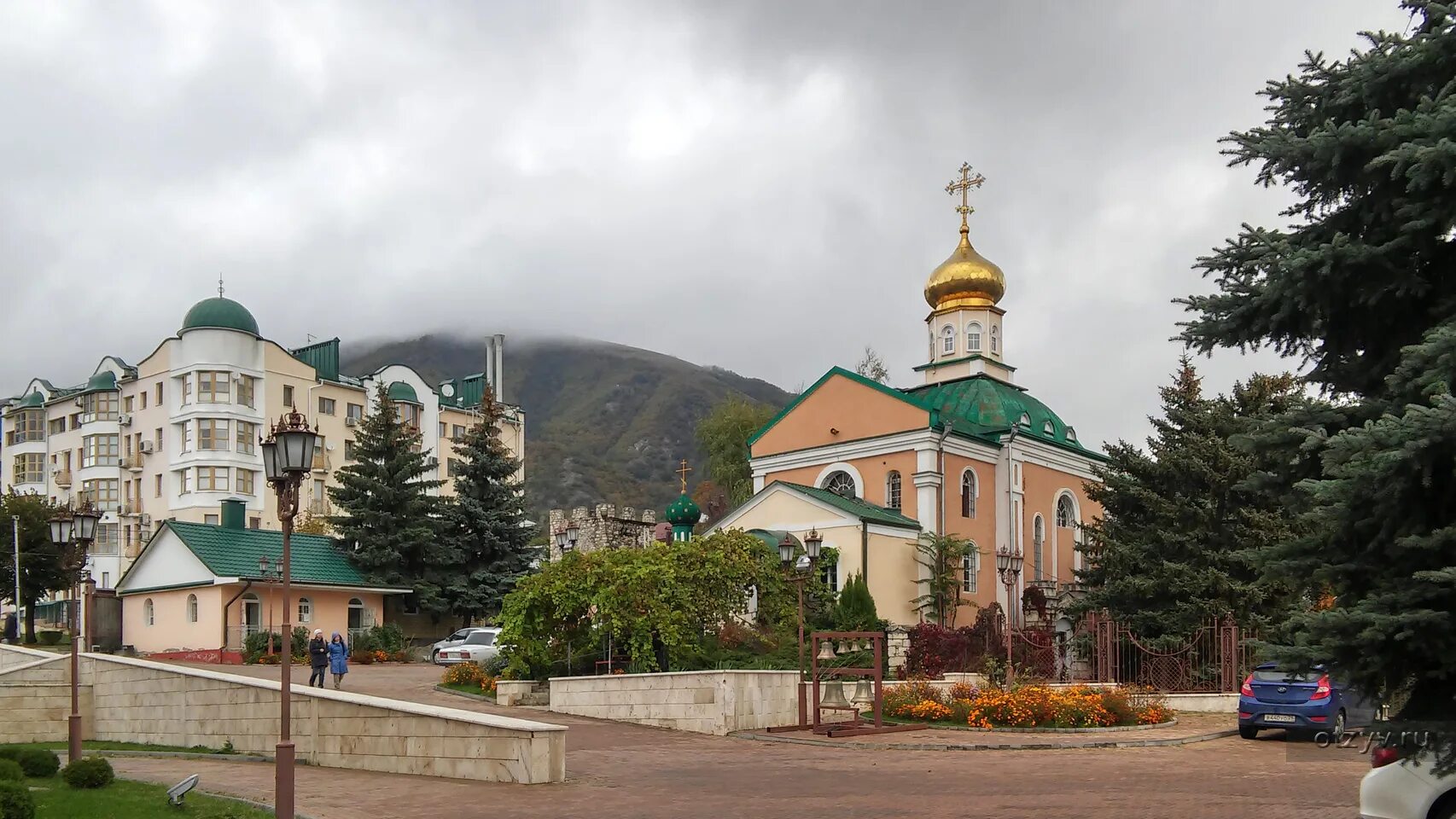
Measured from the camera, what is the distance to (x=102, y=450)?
64375 mm

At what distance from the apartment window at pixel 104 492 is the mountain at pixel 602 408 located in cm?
5467

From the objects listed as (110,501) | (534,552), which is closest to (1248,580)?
(534,552)

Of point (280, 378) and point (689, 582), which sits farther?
point (280, 378)

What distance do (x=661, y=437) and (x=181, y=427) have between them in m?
92.9

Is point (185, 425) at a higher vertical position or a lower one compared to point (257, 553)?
higher

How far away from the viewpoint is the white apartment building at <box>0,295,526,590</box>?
59.3 metres

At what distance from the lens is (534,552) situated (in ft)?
144

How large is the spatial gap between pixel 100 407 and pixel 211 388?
9171 millimetres

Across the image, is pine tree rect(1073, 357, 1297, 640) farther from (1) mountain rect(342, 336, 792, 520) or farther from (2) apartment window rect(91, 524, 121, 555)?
(1) mountain rect(342, 336, 792, 520)

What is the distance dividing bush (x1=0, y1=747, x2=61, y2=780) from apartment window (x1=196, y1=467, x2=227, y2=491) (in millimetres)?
46366

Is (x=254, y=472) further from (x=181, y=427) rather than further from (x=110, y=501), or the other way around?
(x=110, y=501)

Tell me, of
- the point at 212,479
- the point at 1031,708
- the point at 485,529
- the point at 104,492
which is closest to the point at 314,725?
the point at 1031,708

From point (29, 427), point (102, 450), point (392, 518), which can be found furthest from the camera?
point (29, 427)

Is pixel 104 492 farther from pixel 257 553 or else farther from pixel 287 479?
pixel 287 479
